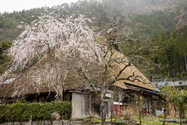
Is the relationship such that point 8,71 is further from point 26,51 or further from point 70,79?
point 70,79

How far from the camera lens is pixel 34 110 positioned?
928 centimetres

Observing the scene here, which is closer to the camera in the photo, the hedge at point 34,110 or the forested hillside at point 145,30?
the hedge at point 34,110

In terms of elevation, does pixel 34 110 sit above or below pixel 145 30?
below

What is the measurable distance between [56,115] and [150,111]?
10.7m

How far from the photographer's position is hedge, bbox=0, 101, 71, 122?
30.1 feet

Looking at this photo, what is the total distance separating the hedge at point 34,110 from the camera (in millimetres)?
9164

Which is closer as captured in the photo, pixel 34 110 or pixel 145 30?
pixel 34 110

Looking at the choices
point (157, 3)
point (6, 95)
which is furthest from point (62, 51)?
point (157, 3)

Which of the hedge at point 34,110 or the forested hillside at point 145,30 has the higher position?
the forested hillside at point 145,30

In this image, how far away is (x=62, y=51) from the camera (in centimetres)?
1056

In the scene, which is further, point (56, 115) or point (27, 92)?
point (27, 92)

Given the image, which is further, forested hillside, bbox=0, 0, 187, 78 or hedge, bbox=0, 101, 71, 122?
forested hillside, bbox=0, 0, 187, 78

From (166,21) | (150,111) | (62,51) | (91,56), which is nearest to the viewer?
(62,51)

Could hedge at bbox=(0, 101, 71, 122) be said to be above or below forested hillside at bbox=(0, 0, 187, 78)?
below
